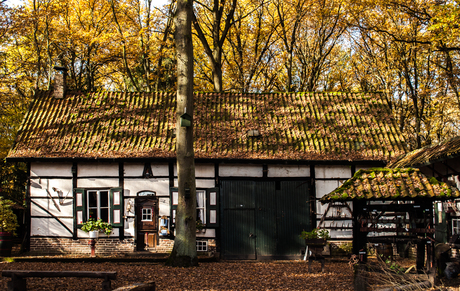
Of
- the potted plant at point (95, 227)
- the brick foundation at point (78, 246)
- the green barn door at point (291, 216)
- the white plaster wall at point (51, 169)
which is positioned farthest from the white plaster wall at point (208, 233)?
the white plaster wall at point (51, 169)

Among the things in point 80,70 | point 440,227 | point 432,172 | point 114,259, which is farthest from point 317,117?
point 80,70

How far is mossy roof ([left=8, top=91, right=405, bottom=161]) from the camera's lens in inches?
540

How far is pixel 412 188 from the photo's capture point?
7824mm

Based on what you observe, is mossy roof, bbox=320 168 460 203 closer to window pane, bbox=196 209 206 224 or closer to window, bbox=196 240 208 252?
window pane, bbox=196 209 206 224

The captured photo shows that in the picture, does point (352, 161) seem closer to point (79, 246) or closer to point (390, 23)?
point (79, 246)

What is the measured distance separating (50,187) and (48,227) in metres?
1.31

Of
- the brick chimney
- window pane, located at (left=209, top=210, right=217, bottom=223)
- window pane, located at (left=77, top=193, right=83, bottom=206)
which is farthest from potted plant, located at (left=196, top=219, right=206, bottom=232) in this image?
the brick chimney

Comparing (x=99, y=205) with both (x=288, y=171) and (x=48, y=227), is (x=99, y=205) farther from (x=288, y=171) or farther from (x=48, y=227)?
(x=288, y=171)

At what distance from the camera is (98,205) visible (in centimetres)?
1395

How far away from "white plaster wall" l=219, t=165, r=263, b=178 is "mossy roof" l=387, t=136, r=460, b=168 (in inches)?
167

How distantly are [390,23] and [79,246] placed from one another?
1764 cm

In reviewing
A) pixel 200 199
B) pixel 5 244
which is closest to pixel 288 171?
pixel 200 199

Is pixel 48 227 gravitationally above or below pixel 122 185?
below

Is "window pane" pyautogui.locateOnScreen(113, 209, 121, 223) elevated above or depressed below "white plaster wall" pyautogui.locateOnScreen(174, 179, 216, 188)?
below
